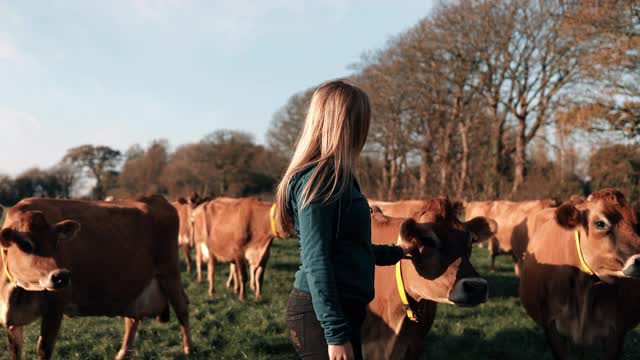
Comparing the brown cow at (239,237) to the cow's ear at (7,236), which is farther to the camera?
the brown cow at (239,237)

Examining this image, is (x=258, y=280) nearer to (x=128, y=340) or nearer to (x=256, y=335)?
(x=256, y=335)

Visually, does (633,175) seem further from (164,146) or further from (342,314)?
(164,146)

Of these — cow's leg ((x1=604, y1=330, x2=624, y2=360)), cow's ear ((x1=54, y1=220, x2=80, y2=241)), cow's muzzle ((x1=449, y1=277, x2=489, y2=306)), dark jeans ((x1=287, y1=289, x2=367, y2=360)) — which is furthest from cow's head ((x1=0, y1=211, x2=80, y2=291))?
cow's leg ((x1=604, y1=330, x2=624, y2=360))

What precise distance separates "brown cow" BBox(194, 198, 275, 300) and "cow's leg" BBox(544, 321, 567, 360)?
224 inches

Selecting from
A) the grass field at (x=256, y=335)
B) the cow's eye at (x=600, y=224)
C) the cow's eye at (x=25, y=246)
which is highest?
the cow's eye at (x=600, y=224)

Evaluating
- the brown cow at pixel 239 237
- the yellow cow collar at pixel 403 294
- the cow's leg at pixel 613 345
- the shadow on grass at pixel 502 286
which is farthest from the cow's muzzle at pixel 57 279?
the shadow on grass at pixel 502 286

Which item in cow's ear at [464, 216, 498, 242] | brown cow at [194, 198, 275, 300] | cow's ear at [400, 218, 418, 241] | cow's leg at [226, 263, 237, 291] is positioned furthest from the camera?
cow's leg at [226, 263, 237, 291]

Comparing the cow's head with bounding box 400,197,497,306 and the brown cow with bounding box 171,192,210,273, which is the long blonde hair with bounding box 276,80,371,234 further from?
the brown cow with bounding box 171,192,210,273

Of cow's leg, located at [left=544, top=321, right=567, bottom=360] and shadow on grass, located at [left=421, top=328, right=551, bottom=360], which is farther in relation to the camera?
shadow on grass, located at [left=421, top=328, right=551, bottom=360]

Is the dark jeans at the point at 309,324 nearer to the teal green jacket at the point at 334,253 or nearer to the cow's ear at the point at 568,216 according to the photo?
the teal green jacket at the point at 334,253

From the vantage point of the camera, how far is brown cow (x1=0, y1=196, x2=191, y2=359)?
4.64 meters

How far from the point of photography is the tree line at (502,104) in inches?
736

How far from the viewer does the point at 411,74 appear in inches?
1113

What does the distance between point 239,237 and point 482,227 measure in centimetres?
739
